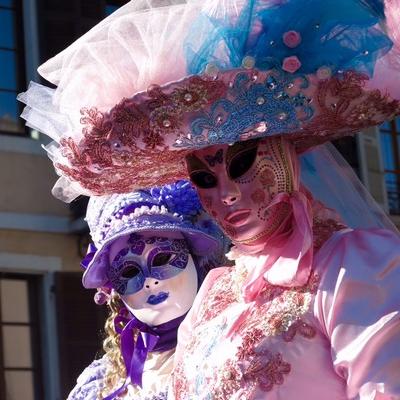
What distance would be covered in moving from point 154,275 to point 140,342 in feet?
0.74

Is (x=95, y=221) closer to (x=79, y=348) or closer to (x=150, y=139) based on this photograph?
(x=150, y=139)

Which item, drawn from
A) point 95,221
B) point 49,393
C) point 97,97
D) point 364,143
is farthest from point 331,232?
point 364,143

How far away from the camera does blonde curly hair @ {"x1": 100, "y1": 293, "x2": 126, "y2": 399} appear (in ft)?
14.5

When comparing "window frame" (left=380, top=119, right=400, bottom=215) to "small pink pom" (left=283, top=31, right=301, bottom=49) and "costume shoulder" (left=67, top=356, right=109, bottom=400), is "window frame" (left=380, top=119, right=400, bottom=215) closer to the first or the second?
"costume shoulder" (left=67, top=356, right=109, bottom=400)

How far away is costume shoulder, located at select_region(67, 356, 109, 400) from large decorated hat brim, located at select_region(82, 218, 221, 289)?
0.32 meters

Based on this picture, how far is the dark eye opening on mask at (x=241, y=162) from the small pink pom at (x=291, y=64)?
24 cm

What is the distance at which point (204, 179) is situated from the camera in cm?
334

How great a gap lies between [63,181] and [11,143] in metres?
5.50

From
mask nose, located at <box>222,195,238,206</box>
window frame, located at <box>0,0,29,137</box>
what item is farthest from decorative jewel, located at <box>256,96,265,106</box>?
window frame, located at <box>0,0,29,137</box>

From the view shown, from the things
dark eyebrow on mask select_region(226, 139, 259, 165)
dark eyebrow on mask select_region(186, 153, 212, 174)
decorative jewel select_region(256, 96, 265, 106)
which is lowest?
dark eyebrow on mask select_region(186, 153, 212, 174)

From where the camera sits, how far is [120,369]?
4.44 meters

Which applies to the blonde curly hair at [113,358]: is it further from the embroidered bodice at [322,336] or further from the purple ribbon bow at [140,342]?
the embroidered bodice at [322,336]

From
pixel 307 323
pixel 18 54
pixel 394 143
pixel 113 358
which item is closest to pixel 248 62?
pixel 307 323

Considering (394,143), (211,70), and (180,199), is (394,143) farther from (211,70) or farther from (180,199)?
(211,70)
